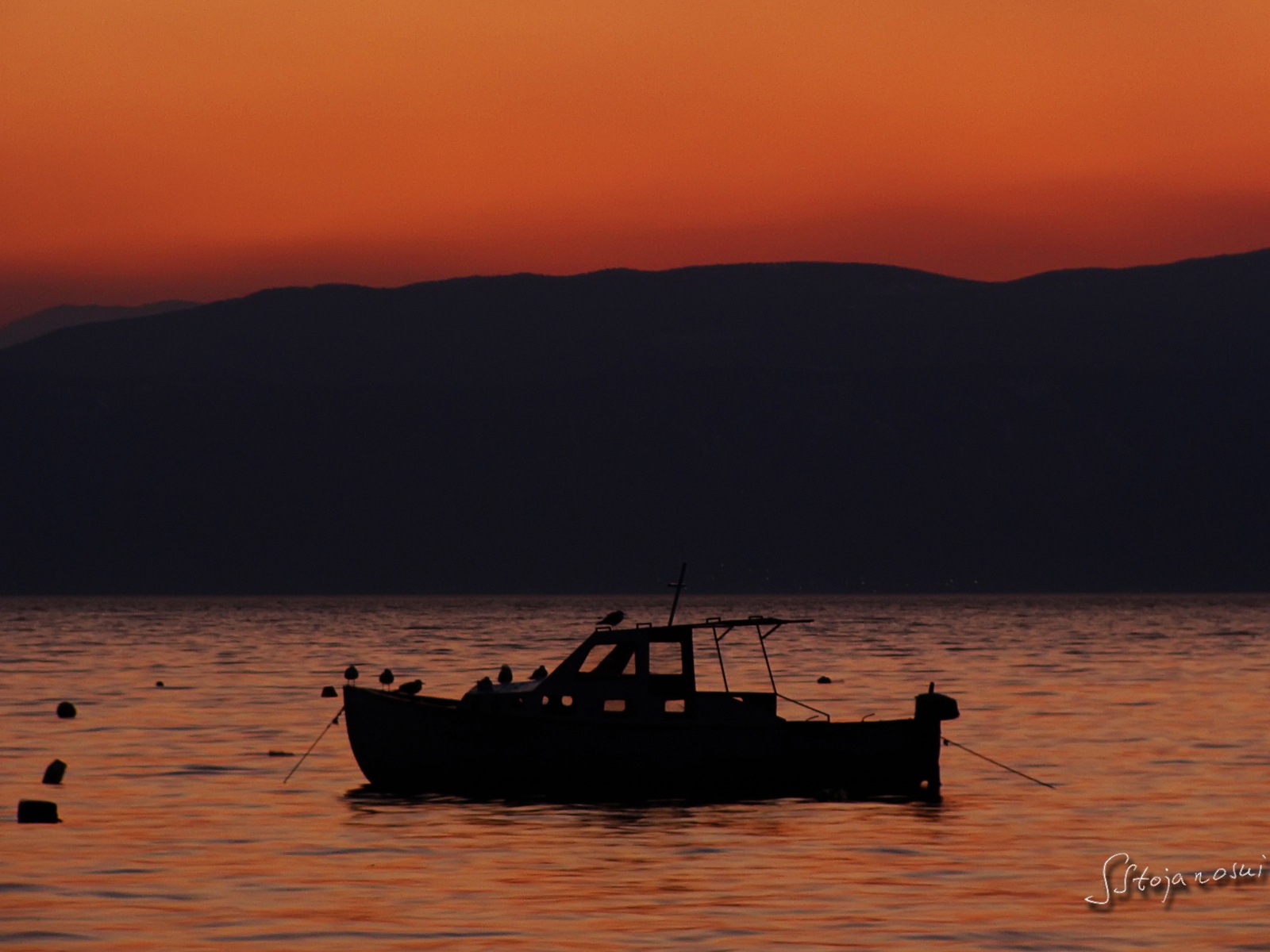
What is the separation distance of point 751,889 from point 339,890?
637 cm

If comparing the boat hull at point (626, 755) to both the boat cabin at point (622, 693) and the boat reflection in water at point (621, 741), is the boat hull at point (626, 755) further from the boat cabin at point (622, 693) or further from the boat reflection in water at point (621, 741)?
the boat cabin at point (622, 693)

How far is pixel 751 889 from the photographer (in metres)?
33.7

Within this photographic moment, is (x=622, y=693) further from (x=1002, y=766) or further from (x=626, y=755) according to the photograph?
(x=1002, y=766)

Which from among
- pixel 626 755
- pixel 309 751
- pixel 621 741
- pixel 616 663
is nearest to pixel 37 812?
pixel 621 741

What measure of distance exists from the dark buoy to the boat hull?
6863 mm

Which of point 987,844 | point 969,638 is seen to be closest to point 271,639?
point 969,638

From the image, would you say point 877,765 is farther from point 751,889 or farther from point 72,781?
point 72,781

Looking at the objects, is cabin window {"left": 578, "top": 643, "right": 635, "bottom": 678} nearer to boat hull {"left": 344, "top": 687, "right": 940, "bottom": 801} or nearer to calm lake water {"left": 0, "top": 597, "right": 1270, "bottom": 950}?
boat hull {"left": 344, "top": 687, "right": 940, "bottom": 801}

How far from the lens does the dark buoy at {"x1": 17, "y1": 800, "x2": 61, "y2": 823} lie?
4228 centimetres

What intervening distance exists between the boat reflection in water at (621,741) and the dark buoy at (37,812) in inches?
261

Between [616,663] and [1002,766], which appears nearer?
[616,663]

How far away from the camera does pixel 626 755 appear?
1807 inches

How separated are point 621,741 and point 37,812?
11.9 meters

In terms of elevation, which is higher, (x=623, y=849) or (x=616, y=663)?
(x=616, y=663)
